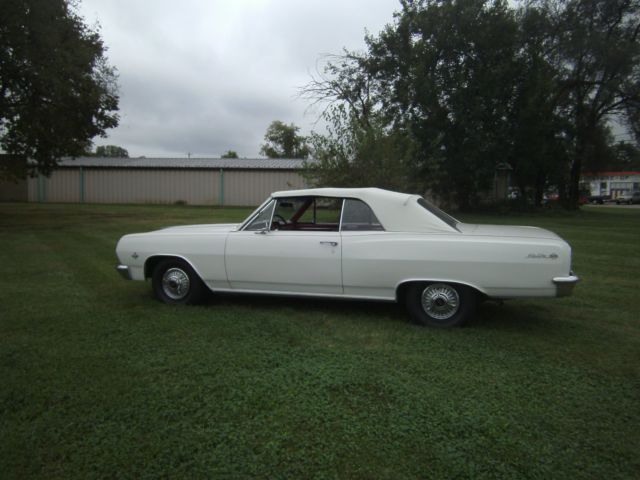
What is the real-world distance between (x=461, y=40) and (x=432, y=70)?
6.43 ft

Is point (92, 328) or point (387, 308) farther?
point (387, 308)

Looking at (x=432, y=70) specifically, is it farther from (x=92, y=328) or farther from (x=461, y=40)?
(x=92, y=328)

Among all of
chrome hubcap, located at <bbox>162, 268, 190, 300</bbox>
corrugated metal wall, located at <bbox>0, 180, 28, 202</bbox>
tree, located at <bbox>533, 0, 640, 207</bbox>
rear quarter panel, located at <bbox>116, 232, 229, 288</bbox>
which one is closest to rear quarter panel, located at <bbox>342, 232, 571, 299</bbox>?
rear quarter panel, located at <bbox>116, 232, 229, 288</bbox>

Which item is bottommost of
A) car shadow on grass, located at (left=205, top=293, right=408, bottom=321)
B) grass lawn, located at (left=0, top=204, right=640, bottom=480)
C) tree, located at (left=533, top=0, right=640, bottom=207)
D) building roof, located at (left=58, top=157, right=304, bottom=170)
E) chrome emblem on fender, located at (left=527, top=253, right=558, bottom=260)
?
grass lawn, located at (left=0, top=204, right=640, bottom=480)

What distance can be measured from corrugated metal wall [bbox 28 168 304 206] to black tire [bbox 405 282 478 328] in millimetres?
26283

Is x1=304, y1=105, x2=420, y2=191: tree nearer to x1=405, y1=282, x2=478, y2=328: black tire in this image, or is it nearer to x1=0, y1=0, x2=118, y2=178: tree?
x1=0, y1=0, x2=118, y2=178: tree

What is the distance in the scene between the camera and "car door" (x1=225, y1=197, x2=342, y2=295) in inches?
189

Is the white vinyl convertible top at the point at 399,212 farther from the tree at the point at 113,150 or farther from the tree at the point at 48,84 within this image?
the tree at the point at 113,150

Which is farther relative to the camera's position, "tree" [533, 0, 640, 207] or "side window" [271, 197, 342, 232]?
"tree" [533, 0, 640, 207]

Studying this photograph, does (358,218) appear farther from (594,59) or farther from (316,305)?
(594,59)

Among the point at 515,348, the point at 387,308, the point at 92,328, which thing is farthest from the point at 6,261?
the point at 515,348

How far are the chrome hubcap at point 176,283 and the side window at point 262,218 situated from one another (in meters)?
0.94

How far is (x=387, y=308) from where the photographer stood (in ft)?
17.7

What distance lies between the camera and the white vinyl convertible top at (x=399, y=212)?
4727 millimetres
